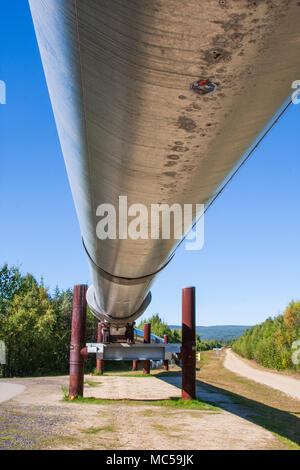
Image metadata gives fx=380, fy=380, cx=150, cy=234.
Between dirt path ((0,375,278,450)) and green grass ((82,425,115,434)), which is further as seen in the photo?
green grass ((82,425,115,434))

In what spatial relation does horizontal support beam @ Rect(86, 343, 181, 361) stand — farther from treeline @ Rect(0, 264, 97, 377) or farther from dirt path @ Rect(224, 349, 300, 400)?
treeline @ Rect(0, 264, 97, 377)

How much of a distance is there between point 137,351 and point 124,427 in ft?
9.82

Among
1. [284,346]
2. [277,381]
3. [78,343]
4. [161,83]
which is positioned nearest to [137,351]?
[78,343]

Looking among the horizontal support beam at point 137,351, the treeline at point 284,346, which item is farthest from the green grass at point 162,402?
the treeline at point 284,346

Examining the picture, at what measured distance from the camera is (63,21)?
161 cm

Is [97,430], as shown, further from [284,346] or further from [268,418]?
[284,346]

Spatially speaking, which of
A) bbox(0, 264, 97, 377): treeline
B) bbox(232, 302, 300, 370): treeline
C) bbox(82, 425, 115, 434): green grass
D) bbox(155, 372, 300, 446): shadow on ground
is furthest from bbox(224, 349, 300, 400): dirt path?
bbox(0, 264, 97, 377): treeline

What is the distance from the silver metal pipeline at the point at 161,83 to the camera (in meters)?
1.45

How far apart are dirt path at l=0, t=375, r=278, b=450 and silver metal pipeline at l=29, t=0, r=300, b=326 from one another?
3357 mm

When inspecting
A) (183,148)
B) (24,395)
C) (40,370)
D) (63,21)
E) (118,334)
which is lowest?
(40,370)

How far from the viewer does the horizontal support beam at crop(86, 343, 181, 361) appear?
27.7 ft
